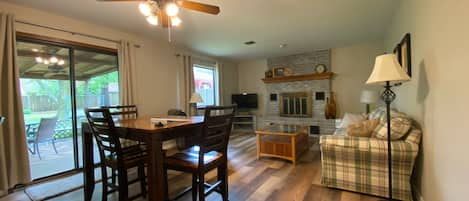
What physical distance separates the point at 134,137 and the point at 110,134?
0.23 m

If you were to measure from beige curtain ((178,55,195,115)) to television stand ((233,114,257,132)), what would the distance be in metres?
2.18

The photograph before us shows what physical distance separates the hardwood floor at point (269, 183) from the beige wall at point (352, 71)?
248 cm

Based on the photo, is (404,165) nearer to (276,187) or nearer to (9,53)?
(276,187)

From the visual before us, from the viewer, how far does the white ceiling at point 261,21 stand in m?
2.86

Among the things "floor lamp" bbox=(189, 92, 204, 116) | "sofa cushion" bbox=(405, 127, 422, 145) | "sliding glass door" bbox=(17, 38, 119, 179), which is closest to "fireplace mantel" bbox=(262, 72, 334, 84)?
"floor lamp" bbox=(189, 92, 204, 116)

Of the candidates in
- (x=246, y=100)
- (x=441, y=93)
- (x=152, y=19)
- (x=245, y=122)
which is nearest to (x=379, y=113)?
(x=441, y=93)

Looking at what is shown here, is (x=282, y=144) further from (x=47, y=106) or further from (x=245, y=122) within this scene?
(x=47, y=106)

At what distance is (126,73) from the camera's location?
3.72 m

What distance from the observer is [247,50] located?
5555 millimetres

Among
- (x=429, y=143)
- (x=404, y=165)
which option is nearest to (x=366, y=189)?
(x=404, y=165)

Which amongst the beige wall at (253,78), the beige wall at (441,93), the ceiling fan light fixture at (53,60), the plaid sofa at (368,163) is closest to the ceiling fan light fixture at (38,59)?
the ceiling fan light fixture at (53,60)

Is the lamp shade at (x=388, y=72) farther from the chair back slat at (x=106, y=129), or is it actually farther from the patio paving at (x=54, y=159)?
the patio paving at (x=54, y=159)

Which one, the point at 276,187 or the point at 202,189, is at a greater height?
the point at 202,189

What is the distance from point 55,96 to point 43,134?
21.9 inches
